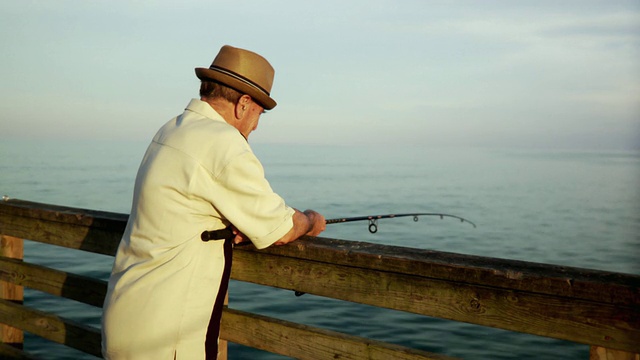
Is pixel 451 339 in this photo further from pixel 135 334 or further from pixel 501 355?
pixel 135 334

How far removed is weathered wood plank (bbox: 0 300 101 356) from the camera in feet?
11.6

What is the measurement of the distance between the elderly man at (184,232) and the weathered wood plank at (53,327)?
1.07 m

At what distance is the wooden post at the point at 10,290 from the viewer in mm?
4160

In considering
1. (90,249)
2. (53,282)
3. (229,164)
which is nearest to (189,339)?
(229,164)

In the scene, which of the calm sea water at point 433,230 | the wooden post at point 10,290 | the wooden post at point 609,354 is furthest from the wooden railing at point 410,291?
the calm sea water at point 433,230

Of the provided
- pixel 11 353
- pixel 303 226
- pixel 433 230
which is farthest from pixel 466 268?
pixel 433 230

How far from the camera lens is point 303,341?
2.71 m

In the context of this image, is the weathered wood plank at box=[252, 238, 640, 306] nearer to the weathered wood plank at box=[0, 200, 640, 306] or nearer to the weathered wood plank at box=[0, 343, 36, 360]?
the weathered wood plank at box=[0, 200, 640, 306]

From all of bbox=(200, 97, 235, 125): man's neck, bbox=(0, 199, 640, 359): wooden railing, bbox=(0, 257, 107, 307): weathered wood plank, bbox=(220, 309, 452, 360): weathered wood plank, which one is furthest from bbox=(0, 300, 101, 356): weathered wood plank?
bbox=(200, 97, 235, 125): man's neck

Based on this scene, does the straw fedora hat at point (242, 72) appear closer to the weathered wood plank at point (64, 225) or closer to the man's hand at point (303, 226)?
the man's hand at point (303, 226)

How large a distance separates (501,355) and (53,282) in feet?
22.7

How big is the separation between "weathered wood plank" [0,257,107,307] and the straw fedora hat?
1.48 metres

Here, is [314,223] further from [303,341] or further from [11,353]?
[11,353]

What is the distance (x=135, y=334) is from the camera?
97.3 inches
